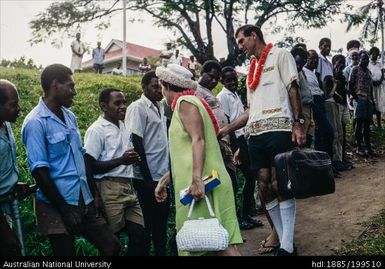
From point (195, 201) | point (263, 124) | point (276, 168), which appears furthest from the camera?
point (263, 124)

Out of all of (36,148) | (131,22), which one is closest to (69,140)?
(36,148)

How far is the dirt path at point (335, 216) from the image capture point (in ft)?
15.2

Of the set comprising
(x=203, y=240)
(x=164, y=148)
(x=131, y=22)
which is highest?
(x=131, y=22)

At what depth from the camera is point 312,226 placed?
5.16m

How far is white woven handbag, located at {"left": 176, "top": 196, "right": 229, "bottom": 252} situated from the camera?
279 centimetres

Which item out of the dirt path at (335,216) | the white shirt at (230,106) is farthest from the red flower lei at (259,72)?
the dirt path at (335,216)

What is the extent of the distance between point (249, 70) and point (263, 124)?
0.65m

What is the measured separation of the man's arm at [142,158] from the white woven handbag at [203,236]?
1.29 metres

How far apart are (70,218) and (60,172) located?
311mm

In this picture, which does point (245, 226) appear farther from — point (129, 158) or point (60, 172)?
point (60, 172)

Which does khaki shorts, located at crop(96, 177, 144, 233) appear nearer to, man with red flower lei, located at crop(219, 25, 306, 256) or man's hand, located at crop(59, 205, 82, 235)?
man's hand, located at crop(59, 205, 82, 235)

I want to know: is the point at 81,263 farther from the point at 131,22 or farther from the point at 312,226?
the point at 131,22

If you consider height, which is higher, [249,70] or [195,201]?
[249,70]

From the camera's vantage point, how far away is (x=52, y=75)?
10.8 feet
